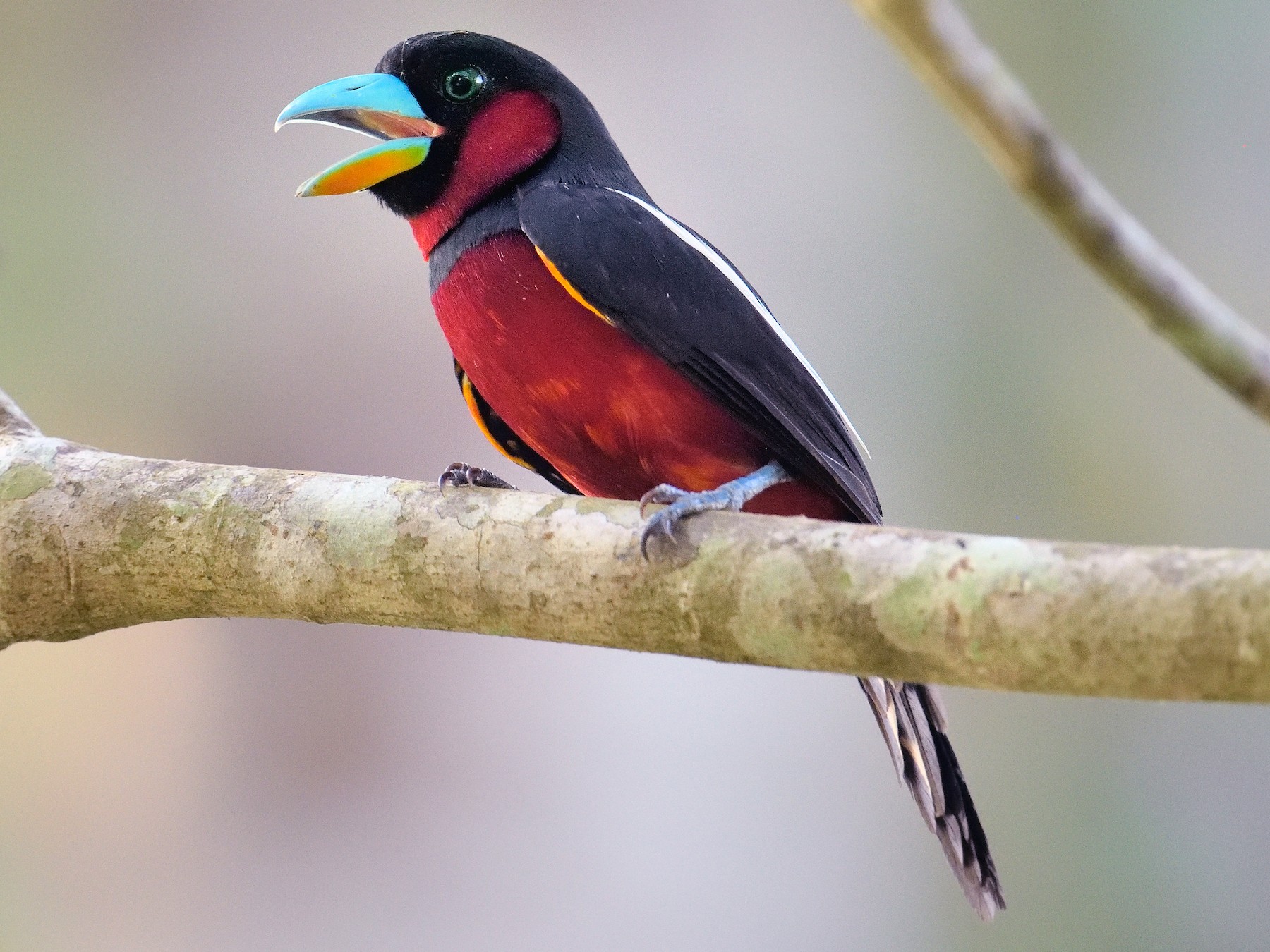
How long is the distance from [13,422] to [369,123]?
60 cm

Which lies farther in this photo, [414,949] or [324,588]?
[414,949]

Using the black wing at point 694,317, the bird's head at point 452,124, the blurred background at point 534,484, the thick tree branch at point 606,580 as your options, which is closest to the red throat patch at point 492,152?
the bird's head at point 452,124

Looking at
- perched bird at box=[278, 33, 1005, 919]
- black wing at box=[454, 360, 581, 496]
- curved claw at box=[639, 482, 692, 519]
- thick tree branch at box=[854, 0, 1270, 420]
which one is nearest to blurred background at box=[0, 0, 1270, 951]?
black wing at box=[454, 360, 581, 496]

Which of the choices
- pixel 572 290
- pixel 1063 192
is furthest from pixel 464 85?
pixel 1063 192

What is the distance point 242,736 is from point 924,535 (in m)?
2.80

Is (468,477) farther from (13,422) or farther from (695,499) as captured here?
(13,422)

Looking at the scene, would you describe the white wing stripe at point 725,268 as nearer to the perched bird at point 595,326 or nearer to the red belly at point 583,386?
the perched bird at point 595,326

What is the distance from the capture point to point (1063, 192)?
3.05ft

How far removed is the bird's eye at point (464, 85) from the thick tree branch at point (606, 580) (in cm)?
64

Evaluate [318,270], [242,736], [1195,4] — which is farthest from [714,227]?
[242,736]

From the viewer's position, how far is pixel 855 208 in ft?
12.9

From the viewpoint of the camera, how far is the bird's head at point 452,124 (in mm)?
1648

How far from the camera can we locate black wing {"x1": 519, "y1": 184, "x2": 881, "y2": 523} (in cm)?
147

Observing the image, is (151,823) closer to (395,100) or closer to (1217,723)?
(395,100)
